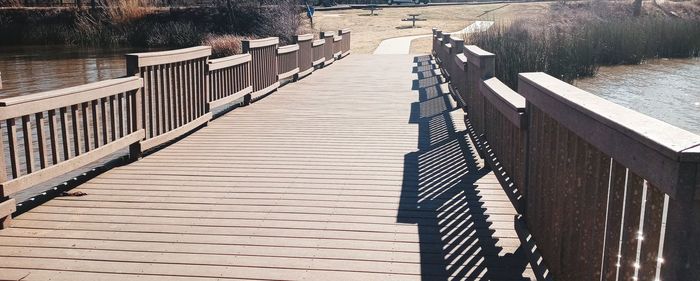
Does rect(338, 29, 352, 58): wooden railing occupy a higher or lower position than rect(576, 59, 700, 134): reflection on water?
higher

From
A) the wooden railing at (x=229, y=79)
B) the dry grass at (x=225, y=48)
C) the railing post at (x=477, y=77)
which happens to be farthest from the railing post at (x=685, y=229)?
the dry grass at (x=225, y=48)

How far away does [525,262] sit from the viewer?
3797mm

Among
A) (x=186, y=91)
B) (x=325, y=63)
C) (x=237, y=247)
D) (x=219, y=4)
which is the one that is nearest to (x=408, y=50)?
(x=325, y=63)

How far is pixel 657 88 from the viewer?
16.6 meters

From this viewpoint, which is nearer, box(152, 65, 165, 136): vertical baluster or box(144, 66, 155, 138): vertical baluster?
box(144, 66, 155, 138): vertical baluster

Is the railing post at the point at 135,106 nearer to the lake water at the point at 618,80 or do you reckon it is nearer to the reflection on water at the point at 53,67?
the lake water at the point at 618,80

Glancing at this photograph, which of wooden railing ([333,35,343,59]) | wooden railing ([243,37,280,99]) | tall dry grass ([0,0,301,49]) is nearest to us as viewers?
wooden railing ([243,37,280,99])

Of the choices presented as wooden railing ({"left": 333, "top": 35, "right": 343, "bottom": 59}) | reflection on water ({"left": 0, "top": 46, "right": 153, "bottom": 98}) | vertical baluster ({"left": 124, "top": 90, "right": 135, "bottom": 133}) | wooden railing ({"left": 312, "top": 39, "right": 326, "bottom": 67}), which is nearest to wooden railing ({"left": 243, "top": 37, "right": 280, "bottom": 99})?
vertical baluster ({"left": 124, "top": 90, "right": 135, "bottom": 133})

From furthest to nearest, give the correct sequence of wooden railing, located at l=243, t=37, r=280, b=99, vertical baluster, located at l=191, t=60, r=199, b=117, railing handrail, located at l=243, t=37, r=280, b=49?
wooden railing, located at l=243, t=37, r=280, b=99 → railing handrail, located at l=243, t=37, r=280, b=49 → vertical baluster, located at l=191, t=60, r=199, b=117

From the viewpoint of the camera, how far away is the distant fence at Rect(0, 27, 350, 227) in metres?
4.61

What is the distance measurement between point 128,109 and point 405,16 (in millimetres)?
42251

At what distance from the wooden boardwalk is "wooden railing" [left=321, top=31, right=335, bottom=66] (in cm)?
1063

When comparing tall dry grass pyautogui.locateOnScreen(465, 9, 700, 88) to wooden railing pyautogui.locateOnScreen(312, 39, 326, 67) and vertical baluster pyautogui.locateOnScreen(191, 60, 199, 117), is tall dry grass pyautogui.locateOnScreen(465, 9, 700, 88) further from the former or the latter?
vertical baluster pyautogui.locateOnScreen(191, 60, 199, 117)

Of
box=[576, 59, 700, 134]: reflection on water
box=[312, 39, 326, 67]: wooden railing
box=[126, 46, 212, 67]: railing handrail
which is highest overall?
box=[126, 46, 212, 67]: railing handrail
